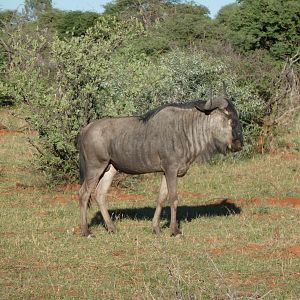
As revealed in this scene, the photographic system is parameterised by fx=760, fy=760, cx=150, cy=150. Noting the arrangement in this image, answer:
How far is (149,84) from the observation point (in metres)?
11.7

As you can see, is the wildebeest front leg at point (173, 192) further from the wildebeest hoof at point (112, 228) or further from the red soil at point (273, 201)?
the red soil at point (273, 201)

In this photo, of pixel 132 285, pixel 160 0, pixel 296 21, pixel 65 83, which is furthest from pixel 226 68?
pixel 160 0

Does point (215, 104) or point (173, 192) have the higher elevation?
point (215, 104)

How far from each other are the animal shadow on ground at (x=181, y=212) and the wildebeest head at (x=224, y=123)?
1.19m

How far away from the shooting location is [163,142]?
851 centimetres

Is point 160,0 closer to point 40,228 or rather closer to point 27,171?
point 27,171

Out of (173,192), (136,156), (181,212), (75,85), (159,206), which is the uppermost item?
(75,85)

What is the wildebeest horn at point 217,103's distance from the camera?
8.48 meters

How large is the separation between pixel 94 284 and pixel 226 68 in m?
9.26

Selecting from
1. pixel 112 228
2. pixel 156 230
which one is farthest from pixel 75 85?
pixel 156 230

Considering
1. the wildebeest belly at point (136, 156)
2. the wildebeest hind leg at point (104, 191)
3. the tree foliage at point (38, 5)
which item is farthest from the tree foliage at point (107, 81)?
the tree foliage at point (38, 5)

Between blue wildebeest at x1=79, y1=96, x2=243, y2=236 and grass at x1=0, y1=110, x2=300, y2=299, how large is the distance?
23.2 inches

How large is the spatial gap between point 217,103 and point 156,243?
181cm

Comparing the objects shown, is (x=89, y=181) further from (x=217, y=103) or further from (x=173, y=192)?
(x=217, y=103)
